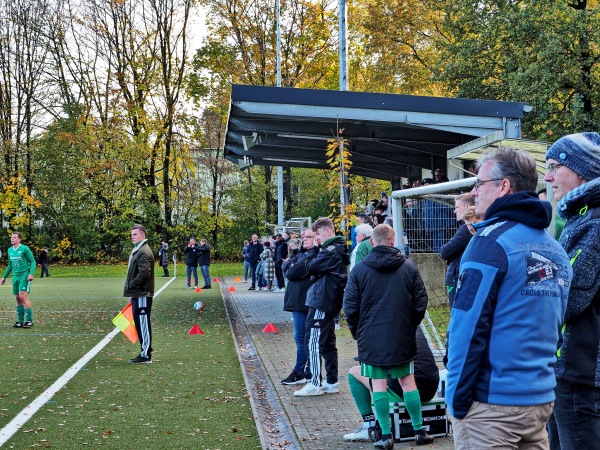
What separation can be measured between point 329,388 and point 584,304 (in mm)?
6154

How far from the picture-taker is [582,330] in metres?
3.88

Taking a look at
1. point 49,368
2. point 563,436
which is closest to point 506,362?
point 563,436

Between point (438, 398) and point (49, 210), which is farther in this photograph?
point (49, 210)

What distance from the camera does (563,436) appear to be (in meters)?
3.88

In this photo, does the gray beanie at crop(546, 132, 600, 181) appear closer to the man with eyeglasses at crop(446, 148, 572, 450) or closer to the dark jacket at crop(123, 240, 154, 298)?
the man with eyeglasses at crop(446, 148, 572, 450)

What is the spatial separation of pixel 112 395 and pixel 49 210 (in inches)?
1816

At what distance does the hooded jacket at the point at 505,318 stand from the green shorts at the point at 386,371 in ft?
11.6

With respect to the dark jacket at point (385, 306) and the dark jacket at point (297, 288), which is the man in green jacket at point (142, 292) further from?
the dark jacket at point (385, 306)

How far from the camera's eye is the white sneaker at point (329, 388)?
974 cm

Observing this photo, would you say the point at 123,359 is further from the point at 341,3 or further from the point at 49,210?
the point at 49,210

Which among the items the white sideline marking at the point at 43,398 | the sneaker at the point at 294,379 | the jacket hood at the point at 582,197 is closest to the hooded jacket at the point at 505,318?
the jacket hood at the point at 582,197

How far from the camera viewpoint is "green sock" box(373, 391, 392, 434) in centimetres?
707

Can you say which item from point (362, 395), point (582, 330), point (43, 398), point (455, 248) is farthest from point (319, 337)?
point (582, 330)

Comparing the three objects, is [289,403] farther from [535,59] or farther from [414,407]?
[535,59]
